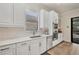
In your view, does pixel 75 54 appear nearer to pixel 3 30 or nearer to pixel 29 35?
pixel 29 35

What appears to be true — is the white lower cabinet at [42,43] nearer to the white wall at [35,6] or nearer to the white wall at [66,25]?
the white wall at [66,25]

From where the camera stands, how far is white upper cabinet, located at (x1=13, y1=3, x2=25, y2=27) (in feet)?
5.28

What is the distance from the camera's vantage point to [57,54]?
1.65 m

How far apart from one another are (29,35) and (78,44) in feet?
2.99

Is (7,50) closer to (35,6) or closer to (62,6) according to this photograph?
(35,6)

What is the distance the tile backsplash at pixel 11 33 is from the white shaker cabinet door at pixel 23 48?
0.17 meters

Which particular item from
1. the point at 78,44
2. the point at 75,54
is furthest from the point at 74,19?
the point at 75,54

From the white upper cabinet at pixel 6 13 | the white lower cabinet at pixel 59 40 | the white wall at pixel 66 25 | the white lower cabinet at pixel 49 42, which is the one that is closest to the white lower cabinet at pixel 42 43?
the white lower cabinet at pixel 49 42

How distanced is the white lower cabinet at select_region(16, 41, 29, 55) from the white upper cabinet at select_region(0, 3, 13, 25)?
1.40 feet

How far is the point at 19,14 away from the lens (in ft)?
5.72

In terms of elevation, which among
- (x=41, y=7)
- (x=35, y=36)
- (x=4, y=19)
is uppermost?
(x=41, y=7)
